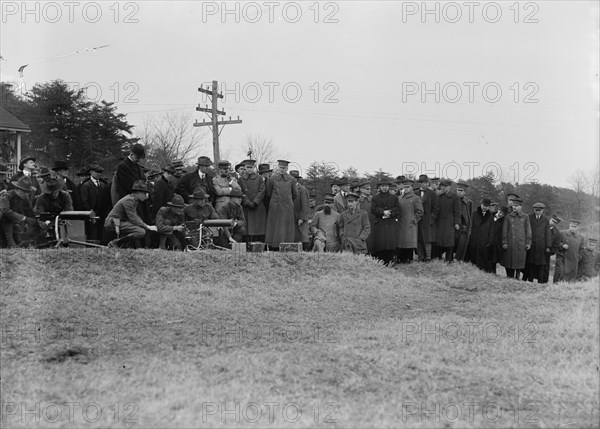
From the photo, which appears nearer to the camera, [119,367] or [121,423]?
[121,423]

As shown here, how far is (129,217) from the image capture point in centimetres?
1172

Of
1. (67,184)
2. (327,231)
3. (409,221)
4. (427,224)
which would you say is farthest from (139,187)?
(427,224)

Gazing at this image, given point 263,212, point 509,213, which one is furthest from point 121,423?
point 509,213

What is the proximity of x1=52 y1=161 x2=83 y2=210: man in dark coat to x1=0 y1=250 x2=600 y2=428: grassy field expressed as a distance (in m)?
2.12

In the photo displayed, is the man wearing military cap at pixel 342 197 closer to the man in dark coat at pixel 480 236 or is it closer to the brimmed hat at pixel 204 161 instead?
the man in dark coat at pixel 480 236

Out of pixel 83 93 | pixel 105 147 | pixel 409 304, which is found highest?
pixel 83 93

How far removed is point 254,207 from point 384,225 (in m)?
2.96

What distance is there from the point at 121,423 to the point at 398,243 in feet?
35.7

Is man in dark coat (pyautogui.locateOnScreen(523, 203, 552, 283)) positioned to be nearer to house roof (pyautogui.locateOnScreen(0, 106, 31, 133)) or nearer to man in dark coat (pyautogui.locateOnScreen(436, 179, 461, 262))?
man in dark coat (pyautogui.locateOnScreen(436, 179, 461, 262))

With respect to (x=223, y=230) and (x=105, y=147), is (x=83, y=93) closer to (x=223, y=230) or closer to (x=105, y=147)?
(x=105, y=147)

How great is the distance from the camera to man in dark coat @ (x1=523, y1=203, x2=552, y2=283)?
53.1 ft

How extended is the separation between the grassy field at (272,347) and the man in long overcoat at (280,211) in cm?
169

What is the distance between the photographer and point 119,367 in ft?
21.8

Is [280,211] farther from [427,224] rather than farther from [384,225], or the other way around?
[427,224]
